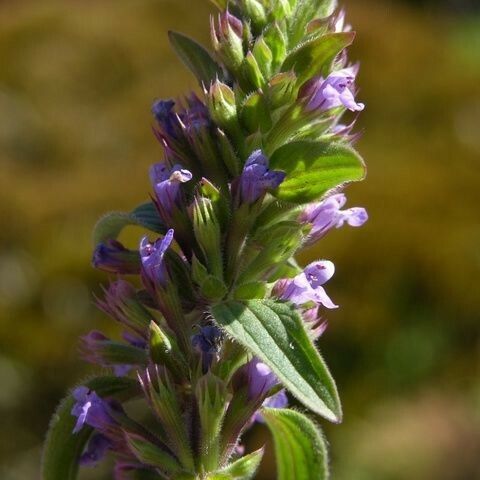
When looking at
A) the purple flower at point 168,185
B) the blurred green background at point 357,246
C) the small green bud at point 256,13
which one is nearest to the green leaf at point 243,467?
the purple flower at point 168,185

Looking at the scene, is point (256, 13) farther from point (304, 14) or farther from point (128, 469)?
point (128, 469)

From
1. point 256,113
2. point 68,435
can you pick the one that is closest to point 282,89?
point 256,113

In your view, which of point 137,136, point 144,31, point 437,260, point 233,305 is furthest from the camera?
point 144,31

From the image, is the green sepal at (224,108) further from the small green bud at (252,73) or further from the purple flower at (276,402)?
the purple flower at (276,402)

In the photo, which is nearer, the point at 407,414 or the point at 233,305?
the point at 233,305

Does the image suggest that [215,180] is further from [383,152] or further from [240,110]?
[383,152]

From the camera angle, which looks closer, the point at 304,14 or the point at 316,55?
the point at 316,55

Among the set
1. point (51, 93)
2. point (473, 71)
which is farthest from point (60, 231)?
point (473, 71)
